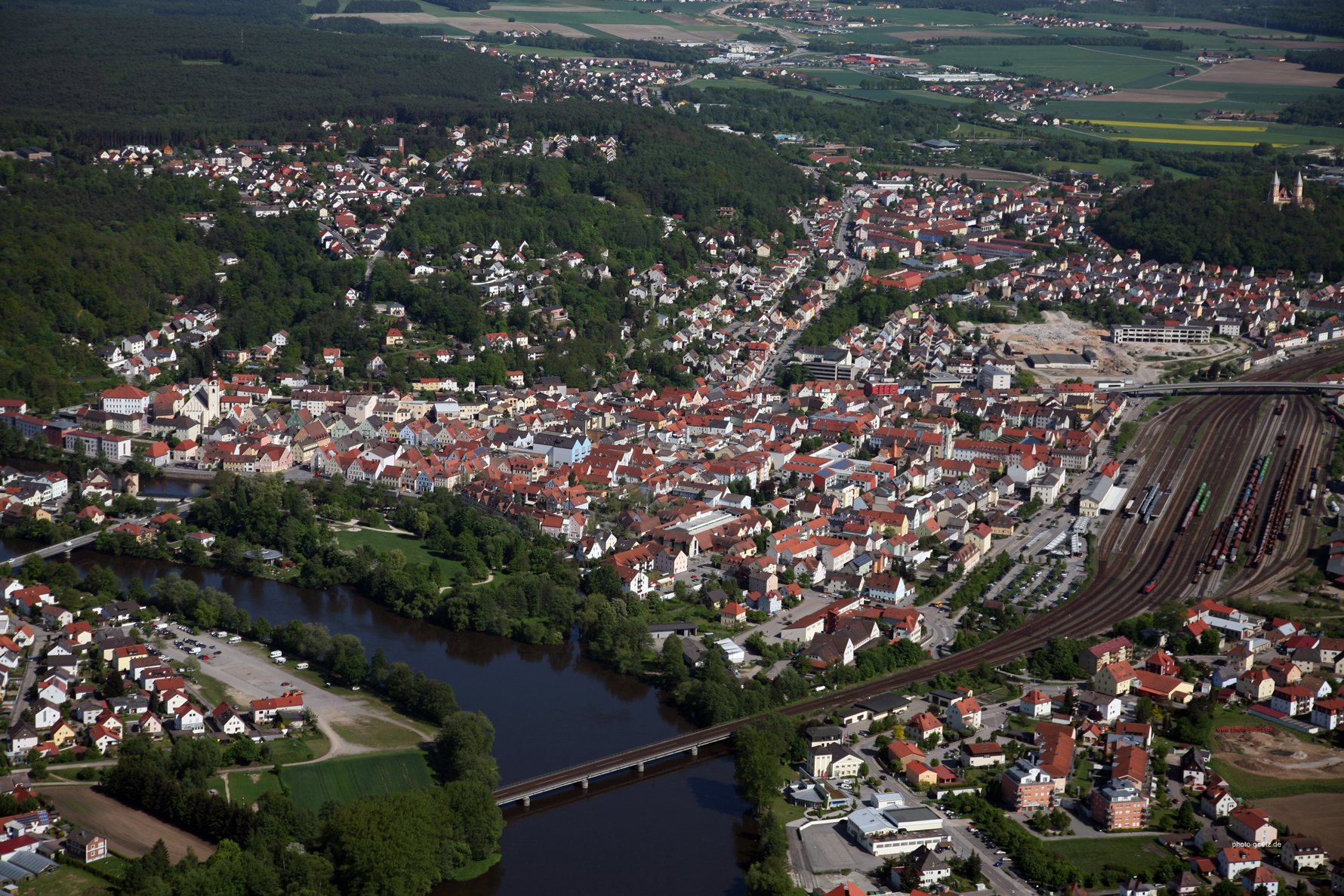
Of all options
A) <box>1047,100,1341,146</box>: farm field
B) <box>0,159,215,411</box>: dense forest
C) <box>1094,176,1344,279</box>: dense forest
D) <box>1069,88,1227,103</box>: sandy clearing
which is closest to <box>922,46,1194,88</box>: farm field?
<box>1069,88,1227,103</box>: sandy clearing

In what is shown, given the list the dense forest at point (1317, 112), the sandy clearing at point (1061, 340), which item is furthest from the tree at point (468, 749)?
the dense forest at point (1317, 112)

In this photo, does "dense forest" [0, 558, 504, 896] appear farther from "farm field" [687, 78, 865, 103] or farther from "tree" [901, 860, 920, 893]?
"farm field" [687, 78, 865, 103]

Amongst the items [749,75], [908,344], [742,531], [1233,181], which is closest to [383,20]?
[749,75]

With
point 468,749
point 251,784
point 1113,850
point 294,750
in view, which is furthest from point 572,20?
point 1113,850

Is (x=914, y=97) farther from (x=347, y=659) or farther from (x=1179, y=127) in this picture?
(x=347, y=659)

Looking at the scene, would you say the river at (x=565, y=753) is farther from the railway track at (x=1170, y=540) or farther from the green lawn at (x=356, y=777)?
the green lawn at (x=356, y=777)
